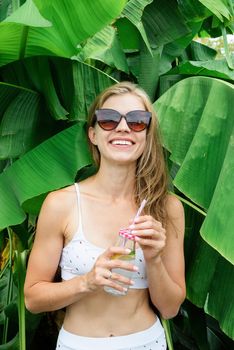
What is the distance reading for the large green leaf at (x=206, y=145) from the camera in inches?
65.2

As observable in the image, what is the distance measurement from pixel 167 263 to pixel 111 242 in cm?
16

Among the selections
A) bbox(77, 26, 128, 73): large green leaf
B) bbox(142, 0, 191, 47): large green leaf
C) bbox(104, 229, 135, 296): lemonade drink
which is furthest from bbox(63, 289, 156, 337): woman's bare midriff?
bbox(142, 0, 191, 47): large green leaf

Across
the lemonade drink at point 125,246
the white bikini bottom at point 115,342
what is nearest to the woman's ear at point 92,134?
the lemonade drink at point 125,246

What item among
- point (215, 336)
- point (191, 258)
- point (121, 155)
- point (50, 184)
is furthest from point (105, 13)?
point (215, 336)

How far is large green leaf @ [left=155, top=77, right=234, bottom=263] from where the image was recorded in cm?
166

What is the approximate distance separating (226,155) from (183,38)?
117 cm

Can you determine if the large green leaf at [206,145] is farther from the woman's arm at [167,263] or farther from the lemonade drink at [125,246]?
the lemonade drink at [125,246]

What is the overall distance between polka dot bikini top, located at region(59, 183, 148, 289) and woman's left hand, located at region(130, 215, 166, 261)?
0.13 meters

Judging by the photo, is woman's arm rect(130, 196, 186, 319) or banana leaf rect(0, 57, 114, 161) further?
banana leaf rect(0, 57, 114, 161)

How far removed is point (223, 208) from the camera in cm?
166

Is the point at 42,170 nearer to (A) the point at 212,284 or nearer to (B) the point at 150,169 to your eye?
(B) the point at 150,169

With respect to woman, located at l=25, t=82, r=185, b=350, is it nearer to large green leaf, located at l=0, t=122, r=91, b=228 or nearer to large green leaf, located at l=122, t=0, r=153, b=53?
large green leaf, located at l=0, t=122, r=91, b=228

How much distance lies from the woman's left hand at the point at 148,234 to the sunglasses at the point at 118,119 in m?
0.29

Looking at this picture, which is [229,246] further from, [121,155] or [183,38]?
[183,38]
